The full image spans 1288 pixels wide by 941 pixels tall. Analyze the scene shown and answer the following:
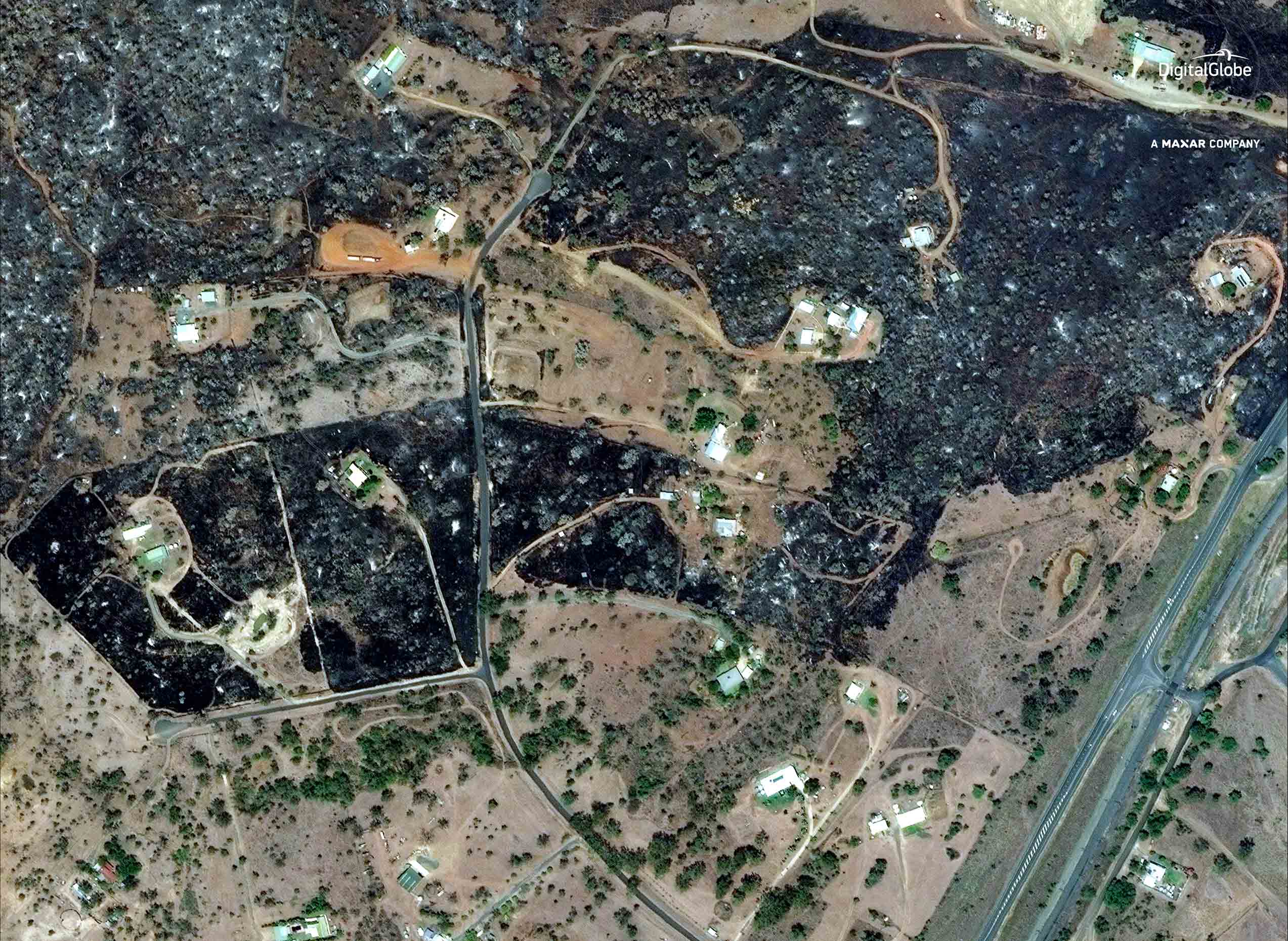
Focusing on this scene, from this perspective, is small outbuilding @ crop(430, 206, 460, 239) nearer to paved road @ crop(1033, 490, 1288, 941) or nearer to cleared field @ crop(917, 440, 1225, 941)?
cleared field @ crop(917, 440, 1225, 941)

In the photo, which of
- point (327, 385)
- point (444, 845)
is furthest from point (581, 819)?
point (327, 385)

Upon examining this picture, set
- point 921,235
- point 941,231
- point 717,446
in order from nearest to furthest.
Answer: point 717,446 < point 921,235 < point 941,231

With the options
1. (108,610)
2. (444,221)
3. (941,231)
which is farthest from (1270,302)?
(108,610)

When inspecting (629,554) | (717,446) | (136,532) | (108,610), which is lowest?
(108,610)

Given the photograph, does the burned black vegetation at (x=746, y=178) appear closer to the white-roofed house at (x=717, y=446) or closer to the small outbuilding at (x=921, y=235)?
the small outbuilding at (x=921, y=235)

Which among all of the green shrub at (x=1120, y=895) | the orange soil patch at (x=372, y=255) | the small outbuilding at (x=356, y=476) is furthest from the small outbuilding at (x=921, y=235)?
the green shrub at (x=1120, y=895)

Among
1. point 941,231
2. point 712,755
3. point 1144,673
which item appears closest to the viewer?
point 712,755

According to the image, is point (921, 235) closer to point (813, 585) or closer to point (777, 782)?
point (813, 585)
